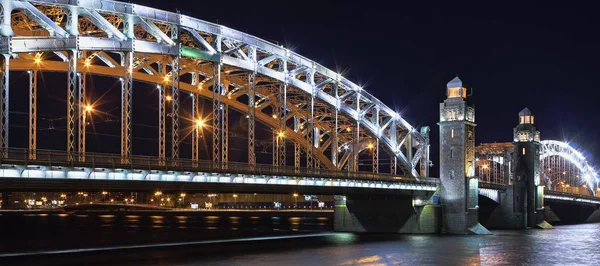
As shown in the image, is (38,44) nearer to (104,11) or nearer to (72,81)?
(72,81)

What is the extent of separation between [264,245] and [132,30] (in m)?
21.8

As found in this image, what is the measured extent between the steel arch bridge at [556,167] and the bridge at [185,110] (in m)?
46.2

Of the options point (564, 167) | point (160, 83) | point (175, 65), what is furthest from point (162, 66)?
point (564, 167)

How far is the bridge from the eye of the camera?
44594 mm

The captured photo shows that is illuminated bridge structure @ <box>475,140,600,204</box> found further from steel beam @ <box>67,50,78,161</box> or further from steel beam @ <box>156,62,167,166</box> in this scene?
steel beam @ <box>67,50,78,161</box>

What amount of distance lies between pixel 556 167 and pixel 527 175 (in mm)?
69699

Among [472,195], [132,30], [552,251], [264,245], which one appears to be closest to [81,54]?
[132,30]

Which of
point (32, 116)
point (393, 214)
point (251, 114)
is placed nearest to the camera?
point (32, 116)

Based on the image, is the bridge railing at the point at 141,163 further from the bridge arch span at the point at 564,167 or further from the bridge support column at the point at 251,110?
the bridge arch span at the point at 564,167

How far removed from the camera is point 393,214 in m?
82.2

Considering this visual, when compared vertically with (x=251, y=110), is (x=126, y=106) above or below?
below

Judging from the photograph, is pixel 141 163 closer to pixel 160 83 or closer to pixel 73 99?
pixel 73 99

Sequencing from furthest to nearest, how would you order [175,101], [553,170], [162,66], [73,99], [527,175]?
[553,170] < [527,175] < [162,66] < [175,101] < [73,99]

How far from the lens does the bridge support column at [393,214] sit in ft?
265
